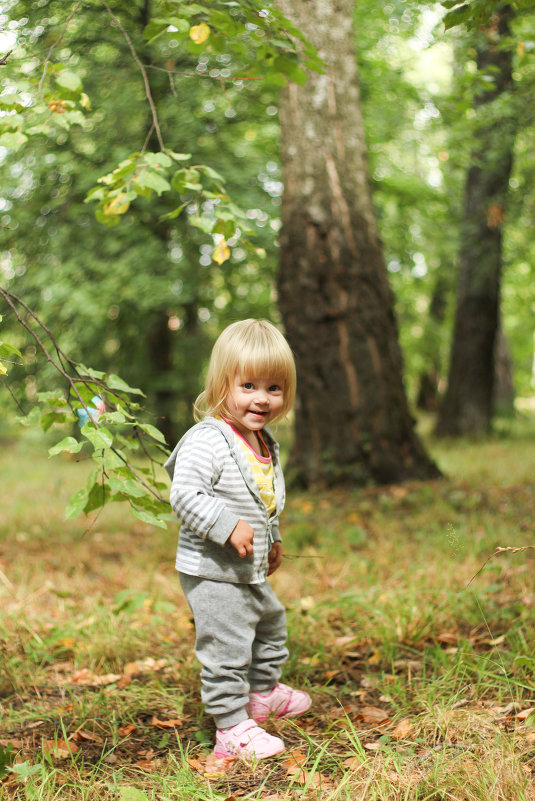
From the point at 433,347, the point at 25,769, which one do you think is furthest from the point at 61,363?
the point at 433,347

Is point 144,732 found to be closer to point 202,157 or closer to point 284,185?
point 284,185

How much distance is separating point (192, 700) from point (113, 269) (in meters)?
7.40

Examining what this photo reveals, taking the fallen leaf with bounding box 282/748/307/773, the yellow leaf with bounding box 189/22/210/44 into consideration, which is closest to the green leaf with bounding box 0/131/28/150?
the yellow leaf with bounding box 189/22/210/44

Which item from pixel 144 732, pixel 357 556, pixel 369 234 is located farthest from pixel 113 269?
pixel 144 732

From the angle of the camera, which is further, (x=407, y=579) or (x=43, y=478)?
(x=43, y=478)

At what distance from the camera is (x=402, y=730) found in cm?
243

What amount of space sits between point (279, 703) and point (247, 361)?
133 cm

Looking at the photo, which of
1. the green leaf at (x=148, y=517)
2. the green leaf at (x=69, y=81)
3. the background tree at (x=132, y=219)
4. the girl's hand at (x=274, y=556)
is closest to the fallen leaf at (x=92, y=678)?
the girl's hand at (x=274, y=556)

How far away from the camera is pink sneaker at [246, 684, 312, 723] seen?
2676 millimetres

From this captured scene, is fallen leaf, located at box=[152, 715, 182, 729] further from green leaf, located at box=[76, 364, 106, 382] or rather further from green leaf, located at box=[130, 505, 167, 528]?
green leaf, located at box=[76, 364, 106, 382]

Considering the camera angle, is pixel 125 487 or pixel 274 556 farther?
pixel 274 556

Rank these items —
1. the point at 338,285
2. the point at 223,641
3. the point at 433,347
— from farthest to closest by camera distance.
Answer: the point at 433,347
the point at 338,285
the point at 223,641

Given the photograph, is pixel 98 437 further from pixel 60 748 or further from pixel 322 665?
pixel 322 665

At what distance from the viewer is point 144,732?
266cm
